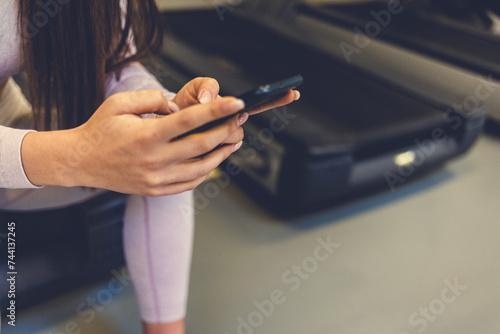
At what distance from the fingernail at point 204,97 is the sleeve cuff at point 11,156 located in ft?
0.74

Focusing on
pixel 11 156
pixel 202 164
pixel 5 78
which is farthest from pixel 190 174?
pixel 5 78

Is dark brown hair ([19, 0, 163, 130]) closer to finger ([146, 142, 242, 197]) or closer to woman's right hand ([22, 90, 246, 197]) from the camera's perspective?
woman's right hand ([22, 90, 246, 197])

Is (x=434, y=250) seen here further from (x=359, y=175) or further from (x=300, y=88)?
(x=300, y=88)

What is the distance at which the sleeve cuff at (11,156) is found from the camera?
0.51 metres

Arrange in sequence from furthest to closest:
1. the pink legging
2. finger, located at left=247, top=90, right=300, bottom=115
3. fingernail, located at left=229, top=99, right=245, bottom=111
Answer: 1. the pink legging
2. finger, located at left=247, top=90, right=300, bottom=115
3. fingernail, located at left=229, top=99, right=245, bottom=111

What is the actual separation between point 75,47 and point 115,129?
0.26 meters

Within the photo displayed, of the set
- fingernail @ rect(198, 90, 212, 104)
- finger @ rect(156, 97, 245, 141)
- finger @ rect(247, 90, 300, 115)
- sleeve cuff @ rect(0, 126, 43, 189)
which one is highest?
finger @ rect(156, 97, 245, 141)

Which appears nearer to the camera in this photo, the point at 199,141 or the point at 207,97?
the point at 199,141

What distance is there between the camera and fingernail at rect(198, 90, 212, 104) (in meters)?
0.56

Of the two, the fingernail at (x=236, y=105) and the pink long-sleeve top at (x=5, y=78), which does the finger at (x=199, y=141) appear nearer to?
the fingernail at (x=236, y=105)

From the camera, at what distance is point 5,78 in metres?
0.72

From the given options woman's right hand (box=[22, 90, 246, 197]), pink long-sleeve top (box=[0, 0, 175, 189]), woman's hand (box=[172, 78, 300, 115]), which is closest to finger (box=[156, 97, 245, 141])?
woman's right hand (box=[22, 90, 246, 197])

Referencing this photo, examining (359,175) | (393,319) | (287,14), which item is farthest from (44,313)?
(287,14)

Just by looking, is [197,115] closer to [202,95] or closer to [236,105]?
[236,105]
